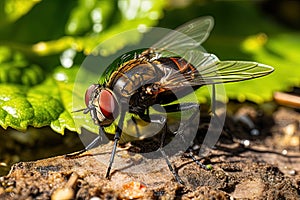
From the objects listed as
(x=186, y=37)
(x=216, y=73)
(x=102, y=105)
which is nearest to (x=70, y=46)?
(x=186, y=37)

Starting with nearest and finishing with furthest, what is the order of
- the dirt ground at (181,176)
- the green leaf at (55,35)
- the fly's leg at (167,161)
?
the dirt ground at (181,176) → the fly's leg at (167,161) → the green leaf at (55,35)

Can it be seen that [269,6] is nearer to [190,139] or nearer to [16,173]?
[190,139]

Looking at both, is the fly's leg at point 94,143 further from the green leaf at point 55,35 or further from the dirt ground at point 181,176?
the green leaf at point 55,35

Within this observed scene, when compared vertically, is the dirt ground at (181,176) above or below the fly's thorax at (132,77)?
below

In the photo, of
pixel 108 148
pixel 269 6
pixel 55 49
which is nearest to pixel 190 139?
pixel 108 148

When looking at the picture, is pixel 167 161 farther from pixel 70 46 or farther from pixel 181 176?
pixel 70 46

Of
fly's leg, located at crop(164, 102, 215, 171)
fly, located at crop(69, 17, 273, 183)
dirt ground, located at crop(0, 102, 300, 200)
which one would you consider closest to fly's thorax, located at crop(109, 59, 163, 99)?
fly, located at crop(69, 17, 273, 183)

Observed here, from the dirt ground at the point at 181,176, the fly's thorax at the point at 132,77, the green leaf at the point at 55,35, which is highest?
the green leaf at the point at 55,35

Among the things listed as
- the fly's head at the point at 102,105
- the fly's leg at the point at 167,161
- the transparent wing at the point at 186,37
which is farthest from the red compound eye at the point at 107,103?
the transparent wing at the point at 186,37
